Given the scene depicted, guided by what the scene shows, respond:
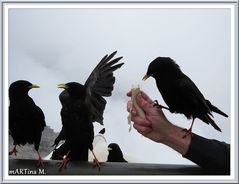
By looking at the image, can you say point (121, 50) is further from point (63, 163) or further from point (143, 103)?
point (63, 163)

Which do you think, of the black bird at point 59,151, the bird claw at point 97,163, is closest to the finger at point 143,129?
the bird claw at point 97,163

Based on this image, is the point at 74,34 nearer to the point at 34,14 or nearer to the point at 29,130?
the point at 34,14

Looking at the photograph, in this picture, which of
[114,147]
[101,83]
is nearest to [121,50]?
[101,83]

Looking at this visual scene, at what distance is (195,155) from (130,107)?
34 centimetres

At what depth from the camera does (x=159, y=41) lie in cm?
252

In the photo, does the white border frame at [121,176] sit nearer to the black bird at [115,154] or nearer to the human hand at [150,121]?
the black bird at [115,154]

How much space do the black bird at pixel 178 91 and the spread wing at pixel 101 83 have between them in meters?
0.15

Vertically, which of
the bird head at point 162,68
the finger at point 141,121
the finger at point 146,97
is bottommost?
the finger at point 141,121

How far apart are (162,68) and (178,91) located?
129 millimetres

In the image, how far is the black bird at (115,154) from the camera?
245 cm

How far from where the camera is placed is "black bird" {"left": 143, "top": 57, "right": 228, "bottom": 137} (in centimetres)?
238

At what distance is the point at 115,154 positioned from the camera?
8.07 feet

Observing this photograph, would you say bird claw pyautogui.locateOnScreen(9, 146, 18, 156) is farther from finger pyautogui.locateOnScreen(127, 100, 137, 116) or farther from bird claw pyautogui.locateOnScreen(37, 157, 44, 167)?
finger pyautogui.locateOnScreen(127, 100, 137, 116)

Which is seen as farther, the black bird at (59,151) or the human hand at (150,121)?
the black bird at (59,151)
